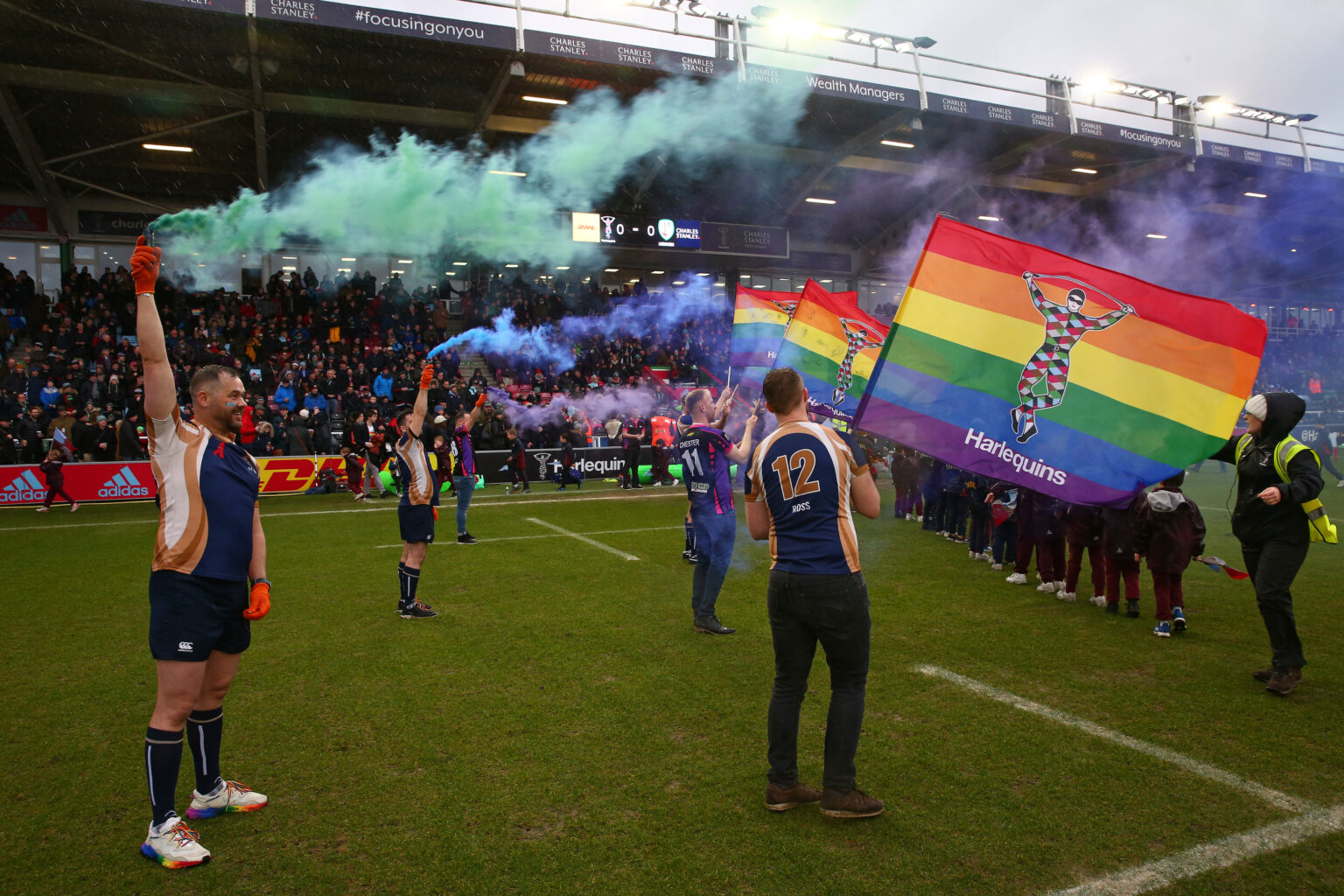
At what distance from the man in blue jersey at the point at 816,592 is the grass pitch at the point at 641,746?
208mm

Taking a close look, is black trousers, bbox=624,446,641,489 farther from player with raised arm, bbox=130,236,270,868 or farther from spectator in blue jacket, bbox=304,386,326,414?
player with raised arm, bbox=130,236,270,868

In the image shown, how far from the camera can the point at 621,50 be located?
20312 mm

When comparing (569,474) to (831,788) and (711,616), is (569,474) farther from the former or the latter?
(831,788)

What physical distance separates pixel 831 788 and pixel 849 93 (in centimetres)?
2272

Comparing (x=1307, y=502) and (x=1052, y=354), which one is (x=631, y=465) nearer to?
(x=1052, y=354)

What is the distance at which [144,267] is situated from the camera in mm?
3498

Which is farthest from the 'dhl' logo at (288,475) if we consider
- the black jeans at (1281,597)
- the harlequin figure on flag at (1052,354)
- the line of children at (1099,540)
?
the black jeans at (1281,597)

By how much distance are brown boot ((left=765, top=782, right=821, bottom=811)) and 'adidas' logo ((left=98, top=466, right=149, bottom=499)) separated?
18.0 metres

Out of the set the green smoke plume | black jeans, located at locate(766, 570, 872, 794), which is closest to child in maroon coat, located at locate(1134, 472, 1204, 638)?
black jeans, located at locate(766, 570, 872, 794)

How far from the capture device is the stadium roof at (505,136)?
18078 millimetres

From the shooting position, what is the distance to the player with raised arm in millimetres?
3467

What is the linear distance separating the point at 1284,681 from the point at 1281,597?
0.58 meters

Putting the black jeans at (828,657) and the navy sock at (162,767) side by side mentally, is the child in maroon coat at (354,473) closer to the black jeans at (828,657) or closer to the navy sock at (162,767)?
the navy sock at (162,767)

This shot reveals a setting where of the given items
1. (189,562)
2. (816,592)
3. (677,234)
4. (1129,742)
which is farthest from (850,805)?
(677,234)
